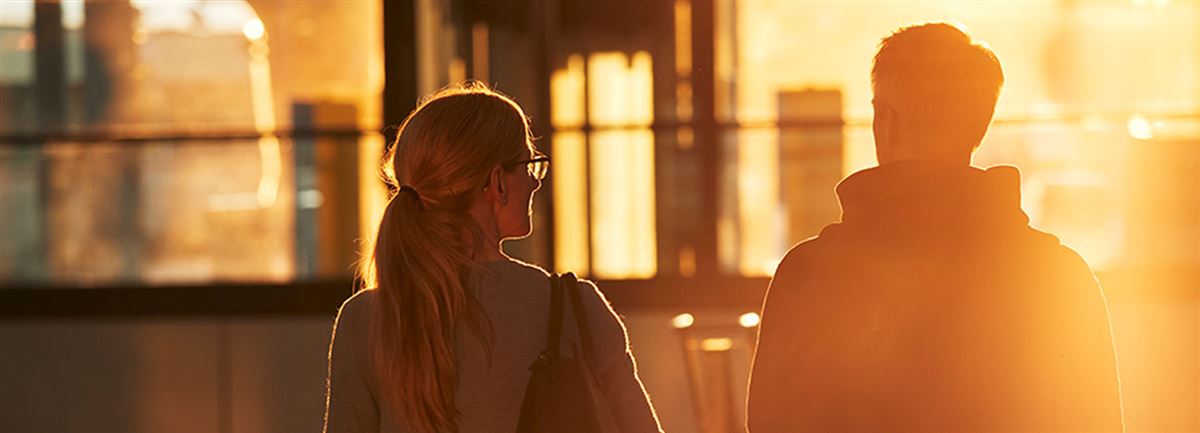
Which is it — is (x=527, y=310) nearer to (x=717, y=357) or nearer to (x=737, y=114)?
(x=717, y=357)

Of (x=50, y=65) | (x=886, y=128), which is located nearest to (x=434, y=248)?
(x=886, y=128)

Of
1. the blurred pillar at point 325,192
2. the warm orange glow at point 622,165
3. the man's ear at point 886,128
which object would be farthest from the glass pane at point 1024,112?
the man's ear at point 886,128

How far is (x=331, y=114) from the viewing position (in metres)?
6.90

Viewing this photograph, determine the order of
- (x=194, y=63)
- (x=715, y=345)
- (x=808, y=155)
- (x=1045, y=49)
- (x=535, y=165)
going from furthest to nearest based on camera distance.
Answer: (x=194, y=63)
(x=808, y=155)
(x=1045, y=49)
(x=715, y=345)
(x=535, y=165)

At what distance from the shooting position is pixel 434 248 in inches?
107

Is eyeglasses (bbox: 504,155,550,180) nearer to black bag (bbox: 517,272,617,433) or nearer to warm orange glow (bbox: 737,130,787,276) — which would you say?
black bag (bbox: 517,272,617,433)

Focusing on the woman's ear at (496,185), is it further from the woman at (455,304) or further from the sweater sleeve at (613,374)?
the sweater sleeve at (613,374)

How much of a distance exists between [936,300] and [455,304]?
772mm

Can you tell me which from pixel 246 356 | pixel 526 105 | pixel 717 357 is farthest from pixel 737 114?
pixel 246 356

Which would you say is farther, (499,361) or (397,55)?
(397,55)

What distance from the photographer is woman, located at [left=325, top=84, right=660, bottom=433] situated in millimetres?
2678

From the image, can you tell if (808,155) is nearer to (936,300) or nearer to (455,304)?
(936,300)

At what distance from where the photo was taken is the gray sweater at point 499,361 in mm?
2693

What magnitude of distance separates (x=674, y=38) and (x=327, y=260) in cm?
157
